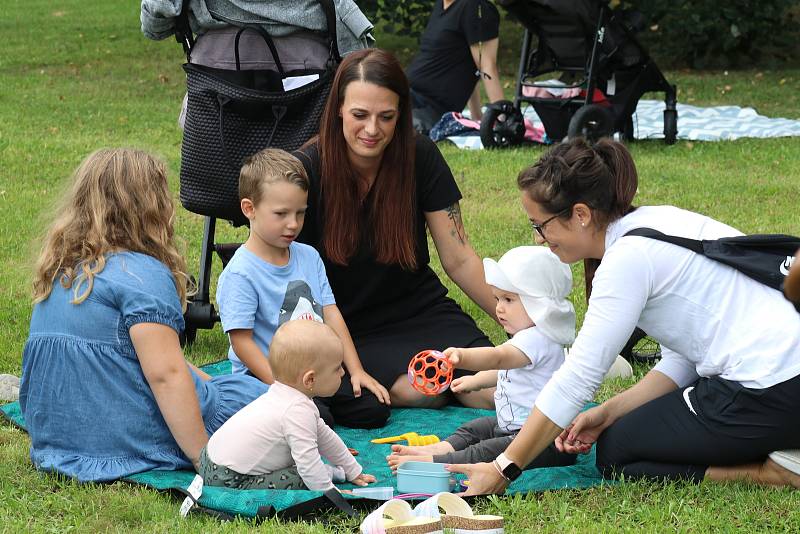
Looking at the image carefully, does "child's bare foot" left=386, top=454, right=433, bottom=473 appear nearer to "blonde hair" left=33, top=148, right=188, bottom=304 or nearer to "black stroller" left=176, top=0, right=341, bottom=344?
"blonde hair" left=33, top=148, right=188, bottom=304

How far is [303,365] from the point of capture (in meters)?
3.39

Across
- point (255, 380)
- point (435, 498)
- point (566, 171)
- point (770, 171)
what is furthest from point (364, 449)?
point (770, 171)

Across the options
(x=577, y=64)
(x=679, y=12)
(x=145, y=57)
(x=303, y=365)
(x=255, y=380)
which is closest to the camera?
(x=303, y=365)

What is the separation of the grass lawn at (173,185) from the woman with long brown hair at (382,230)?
807 millimetres

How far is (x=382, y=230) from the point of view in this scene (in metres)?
4.61

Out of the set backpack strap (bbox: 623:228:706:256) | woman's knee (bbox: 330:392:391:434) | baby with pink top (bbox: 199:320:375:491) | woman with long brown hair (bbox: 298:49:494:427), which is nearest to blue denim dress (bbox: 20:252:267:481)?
baby with pink top (bbox: 199:320:375:491)

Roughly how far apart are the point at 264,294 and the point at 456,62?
661cm

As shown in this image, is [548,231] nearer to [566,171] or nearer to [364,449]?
[566,171]

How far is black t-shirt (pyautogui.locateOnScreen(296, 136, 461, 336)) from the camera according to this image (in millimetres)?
4633

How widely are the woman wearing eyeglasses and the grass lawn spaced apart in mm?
120

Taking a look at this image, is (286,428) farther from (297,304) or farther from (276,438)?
(297,304)

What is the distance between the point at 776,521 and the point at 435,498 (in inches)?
40.5

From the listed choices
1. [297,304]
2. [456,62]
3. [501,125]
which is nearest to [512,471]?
[297,304]

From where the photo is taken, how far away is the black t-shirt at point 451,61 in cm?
1039
